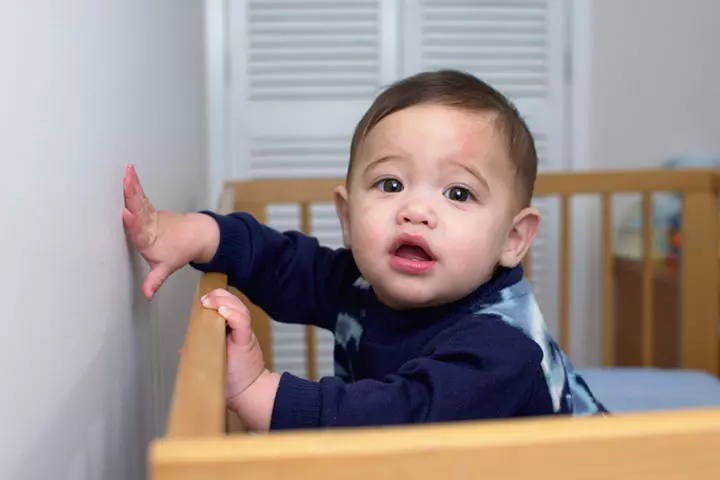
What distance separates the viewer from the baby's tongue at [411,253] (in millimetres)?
845

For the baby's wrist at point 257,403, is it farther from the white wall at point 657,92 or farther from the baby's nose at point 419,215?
the white wall at point 657,92

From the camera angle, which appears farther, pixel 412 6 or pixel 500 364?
pixel 412 6

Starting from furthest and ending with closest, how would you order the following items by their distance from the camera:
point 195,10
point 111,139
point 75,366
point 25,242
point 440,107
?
1. point 195,10
2. point 440,107
3. point 111,139
4. point 75,366
5. point 25,242

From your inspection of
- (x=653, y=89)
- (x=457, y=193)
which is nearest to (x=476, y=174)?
(x=457, y=193)

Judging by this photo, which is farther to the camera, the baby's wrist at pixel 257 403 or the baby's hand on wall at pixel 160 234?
the baby's hand on wall at pixel 160 234

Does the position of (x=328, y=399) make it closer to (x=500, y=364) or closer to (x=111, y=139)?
(x=500, y=364)

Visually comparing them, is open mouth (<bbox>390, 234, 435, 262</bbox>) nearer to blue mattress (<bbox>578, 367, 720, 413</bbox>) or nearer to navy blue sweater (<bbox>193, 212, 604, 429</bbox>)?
navy blue sweater (<bbox>193, 212, 604, 429</bbox>)

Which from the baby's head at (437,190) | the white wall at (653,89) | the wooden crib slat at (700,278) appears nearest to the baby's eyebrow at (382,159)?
the baby's head at (437,190)

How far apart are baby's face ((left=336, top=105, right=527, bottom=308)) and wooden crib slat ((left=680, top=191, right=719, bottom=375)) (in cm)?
95

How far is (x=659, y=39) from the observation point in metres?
2.27

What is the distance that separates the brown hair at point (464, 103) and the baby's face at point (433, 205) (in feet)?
0.04

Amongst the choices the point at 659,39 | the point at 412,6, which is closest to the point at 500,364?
the point at 412,6

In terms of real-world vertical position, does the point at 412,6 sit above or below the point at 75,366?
above

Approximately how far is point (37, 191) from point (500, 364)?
41 cm
